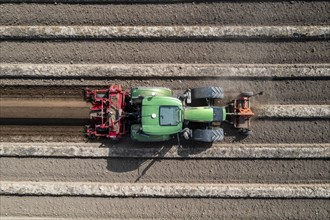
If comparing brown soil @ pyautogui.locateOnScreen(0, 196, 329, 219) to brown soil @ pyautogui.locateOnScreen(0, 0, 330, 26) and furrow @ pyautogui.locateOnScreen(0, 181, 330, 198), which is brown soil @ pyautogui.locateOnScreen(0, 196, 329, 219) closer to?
furrow @ pyautogui.locateOnScreen(0, 181, 330, 198)

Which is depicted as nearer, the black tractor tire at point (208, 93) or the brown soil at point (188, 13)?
the black tractor tire at point (208, 93)

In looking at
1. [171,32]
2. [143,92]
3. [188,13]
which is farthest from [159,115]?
[188,13]

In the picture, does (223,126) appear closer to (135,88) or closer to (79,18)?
(135,88)

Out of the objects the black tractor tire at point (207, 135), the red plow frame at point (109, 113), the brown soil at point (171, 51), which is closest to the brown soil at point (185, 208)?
the black tractor tire at point (207, 135)

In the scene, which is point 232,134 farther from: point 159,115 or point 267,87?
point 159,115

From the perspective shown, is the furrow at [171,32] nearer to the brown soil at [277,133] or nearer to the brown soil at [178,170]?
the brown soil at [277,133]

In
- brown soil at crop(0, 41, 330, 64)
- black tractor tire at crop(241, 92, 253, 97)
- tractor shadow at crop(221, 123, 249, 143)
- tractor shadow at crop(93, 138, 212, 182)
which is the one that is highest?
brown soil at crop(0, 41, 330, 64)

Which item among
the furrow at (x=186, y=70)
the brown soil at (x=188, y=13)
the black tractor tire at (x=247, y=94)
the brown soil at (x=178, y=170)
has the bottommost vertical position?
the brown soil at (x=178, y=170)

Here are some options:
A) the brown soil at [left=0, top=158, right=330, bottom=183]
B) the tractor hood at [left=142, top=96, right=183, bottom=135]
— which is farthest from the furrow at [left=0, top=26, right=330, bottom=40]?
the brown soil at [left=0, top=158, right=330, bottom=183]

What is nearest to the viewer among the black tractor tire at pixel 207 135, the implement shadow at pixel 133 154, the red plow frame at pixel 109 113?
the black tractor tire at pixel 207 135
